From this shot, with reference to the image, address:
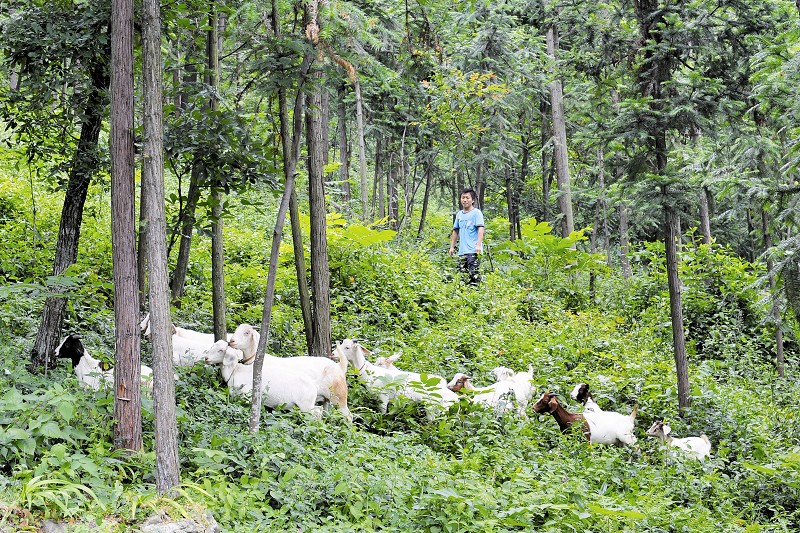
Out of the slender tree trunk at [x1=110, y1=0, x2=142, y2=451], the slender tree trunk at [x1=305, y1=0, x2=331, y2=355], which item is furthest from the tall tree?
the slender tree trunk at [x1=305, y1=0, x2=331, y2=355]

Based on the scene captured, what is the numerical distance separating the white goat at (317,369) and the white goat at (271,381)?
0.07 meters

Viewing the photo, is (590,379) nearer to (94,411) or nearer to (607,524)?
(607,524)

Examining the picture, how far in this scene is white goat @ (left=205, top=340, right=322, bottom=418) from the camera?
27.3 feet

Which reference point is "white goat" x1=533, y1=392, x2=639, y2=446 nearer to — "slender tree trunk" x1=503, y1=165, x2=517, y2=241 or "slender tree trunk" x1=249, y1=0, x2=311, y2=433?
"slender tree trunk" x1=249, y1=0, x2=311, y2=433

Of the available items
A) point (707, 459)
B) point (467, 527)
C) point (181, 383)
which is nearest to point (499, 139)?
point (707, 459)

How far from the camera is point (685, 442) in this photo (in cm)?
967

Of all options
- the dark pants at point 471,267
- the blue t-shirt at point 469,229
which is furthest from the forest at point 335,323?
the blue t-shirt at point 469,229

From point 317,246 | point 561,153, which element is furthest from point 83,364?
point 561,153

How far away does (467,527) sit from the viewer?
624cm

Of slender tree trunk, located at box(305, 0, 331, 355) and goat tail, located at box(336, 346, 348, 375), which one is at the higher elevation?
slender tree trunk, located at box(305, 0, 331, 355)

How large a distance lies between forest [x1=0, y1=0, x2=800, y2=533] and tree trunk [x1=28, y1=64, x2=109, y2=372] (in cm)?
3

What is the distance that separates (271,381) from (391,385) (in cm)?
162

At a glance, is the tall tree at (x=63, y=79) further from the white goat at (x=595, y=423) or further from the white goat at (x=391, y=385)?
the white goat at (x=595, y=423)

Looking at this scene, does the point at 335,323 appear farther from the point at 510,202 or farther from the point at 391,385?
the point at 510,202
